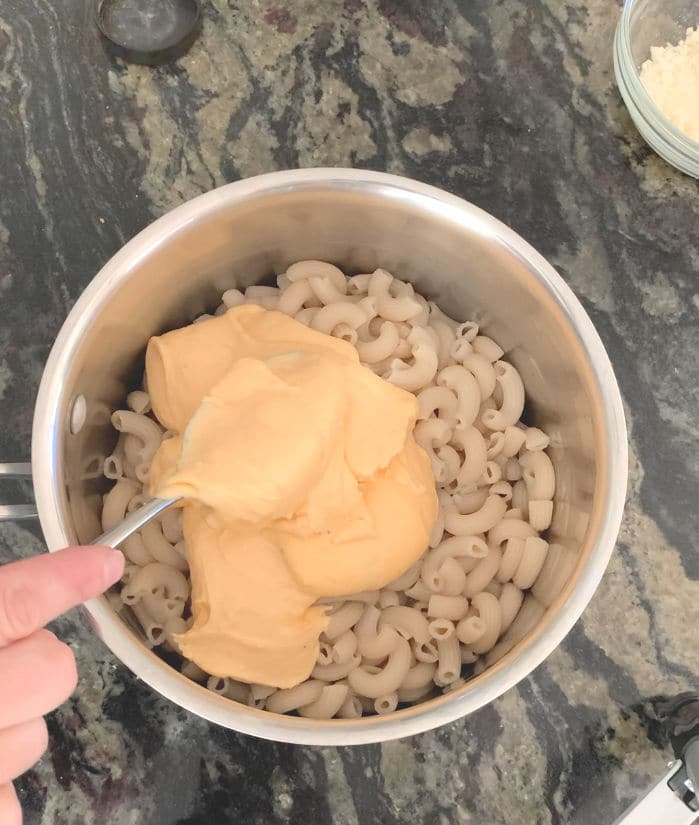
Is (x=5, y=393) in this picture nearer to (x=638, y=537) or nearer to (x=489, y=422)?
(x=489, y=422)

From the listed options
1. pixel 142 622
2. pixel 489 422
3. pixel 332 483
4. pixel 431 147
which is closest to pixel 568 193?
pixel 431 147

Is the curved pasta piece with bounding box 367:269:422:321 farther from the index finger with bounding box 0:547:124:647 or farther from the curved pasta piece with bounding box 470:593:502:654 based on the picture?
the index finger with bounding box 0:547:124:647

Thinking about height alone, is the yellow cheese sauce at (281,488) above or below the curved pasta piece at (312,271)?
below

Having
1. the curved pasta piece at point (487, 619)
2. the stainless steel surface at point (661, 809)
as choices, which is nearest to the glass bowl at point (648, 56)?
the curved pasta piece at point (487, 619)

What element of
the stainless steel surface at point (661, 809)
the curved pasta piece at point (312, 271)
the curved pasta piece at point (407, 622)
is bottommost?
the curved pasta piece at point (407, 622)

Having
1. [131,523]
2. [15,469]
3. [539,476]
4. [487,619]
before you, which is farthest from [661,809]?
[15,469]

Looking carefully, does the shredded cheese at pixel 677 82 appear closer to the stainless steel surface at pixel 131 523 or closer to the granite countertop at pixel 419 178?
the granite countertop at pixel 419 178

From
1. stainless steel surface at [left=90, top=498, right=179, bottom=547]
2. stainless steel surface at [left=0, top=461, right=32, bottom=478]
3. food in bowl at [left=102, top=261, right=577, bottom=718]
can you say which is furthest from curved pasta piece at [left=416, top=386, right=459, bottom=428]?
stainless steel surface at [left=0, top=461, right=32, bottom=478]
